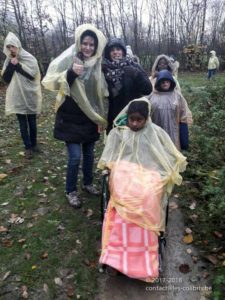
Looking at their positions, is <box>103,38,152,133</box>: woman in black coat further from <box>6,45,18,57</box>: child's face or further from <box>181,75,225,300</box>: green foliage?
<box>6,45,18,57</box>: child's face

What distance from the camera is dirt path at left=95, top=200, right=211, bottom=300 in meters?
3.27

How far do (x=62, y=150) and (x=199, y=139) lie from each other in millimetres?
2819

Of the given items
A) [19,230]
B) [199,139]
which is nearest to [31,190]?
[19,230]

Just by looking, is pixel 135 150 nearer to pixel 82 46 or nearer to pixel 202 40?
pixel 82 46

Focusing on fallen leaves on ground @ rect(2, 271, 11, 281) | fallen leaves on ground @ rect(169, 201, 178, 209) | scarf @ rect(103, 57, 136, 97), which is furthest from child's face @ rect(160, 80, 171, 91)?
fallen leaves on ground @ rect(2, 271, 11, 281)

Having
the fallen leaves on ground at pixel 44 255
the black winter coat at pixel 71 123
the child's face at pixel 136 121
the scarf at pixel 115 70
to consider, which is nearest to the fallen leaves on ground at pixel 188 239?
the child's face at pixel 136 121

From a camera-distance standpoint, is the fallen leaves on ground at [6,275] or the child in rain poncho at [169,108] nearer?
the fallen leaves on ground at [6,275]

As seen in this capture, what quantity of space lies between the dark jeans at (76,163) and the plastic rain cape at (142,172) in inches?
27.9

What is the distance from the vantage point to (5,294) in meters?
3.28

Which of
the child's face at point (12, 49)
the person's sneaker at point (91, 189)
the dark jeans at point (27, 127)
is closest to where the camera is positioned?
the person's sneaker at point (91, 189)

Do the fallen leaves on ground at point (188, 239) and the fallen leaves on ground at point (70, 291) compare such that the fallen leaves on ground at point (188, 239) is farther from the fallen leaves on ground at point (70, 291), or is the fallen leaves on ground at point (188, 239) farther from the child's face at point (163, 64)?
the child's face at point (163, 64)

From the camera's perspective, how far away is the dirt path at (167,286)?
327 centimetres

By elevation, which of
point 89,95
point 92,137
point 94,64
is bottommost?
point 92,137

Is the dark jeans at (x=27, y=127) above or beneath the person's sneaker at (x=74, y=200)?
above
